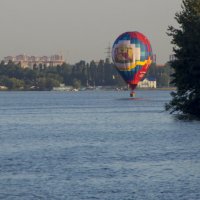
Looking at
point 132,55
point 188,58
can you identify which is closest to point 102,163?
A: point 188,58

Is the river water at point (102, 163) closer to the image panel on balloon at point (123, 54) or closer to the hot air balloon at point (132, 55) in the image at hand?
the image panel on balloon at point (123, 54)

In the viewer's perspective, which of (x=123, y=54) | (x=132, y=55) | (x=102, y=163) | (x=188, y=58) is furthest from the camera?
(x=123, y=54)

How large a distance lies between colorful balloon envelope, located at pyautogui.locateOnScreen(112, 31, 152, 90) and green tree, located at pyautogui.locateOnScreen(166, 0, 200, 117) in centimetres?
7163

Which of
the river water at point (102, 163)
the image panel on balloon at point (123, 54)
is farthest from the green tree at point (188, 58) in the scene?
the image panel on balloon at point (123, 54)

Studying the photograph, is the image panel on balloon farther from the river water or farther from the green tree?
the river water

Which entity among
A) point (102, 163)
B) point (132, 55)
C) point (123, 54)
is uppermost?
point (123, 54)

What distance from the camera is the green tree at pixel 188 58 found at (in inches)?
3775

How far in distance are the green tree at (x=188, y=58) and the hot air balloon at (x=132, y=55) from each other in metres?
71.6

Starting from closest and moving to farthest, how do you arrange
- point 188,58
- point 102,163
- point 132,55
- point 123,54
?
point 102,163
point 188,58
point 132,55
point 123,54

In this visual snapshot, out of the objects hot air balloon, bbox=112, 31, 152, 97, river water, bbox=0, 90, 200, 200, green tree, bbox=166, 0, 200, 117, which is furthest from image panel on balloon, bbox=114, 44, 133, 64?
river water, bbox=0, 90, 200, 200

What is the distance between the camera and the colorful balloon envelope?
571ft

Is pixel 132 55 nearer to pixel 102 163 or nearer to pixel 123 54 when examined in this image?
pixel 123 54

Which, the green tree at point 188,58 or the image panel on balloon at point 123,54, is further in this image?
the image panel on balloon at point 123,54

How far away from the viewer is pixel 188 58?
316 feet
